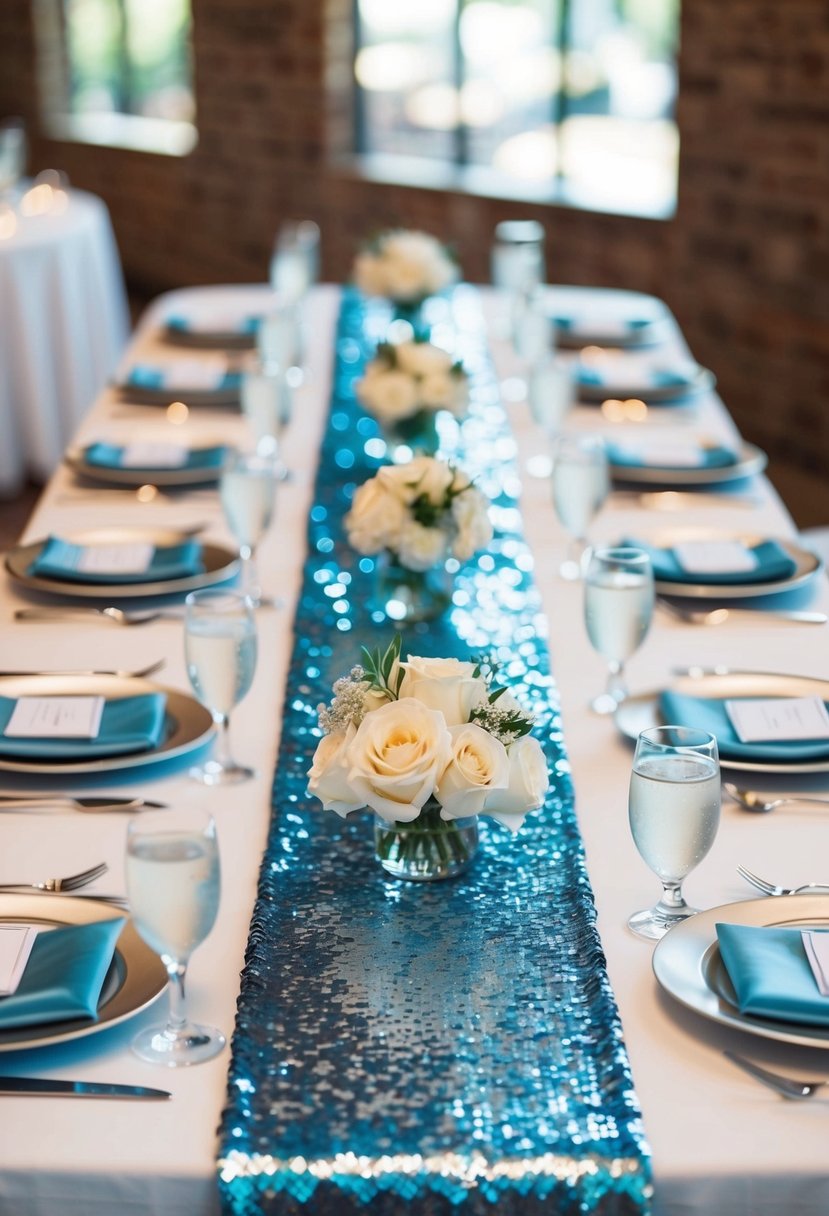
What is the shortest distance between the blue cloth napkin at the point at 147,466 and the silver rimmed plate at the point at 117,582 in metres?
0.34

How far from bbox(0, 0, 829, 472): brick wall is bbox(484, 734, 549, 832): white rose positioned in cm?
396

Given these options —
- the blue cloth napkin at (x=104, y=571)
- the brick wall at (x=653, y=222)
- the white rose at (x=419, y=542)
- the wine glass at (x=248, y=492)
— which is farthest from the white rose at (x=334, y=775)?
the brick wall at (x=653, y=222)

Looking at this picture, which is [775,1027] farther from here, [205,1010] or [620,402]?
[620,402]

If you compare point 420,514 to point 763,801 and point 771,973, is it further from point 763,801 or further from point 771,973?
point 771,973

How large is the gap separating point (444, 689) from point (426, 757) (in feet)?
0.27

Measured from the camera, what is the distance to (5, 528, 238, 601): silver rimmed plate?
6.95 feet

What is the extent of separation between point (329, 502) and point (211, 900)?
153 centimetres

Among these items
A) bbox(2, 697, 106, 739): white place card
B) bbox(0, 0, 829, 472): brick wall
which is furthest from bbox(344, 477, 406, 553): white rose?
bbox(0, 0, 829, 472): brick wall

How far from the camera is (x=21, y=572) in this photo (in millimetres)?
2154

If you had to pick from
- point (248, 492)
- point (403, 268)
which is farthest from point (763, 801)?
point (403, 268)

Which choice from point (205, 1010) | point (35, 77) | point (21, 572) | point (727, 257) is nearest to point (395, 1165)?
point (205, 1010)

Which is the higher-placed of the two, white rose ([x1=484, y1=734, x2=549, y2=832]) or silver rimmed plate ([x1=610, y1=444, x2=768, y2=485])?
white rose ([x1=484, y1=734, x2=549, y2=832])

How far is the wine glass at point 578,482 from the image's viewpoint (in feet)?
7.13

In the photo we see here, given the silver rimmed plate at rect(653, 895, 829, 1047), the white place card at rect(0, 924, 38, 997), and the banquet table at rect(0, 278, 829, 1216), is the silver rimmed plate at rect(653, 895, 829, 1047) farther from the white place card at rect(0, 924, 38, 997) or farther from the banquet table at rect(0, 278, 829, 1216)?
the white place card at rect(0, 924, 38, 997)
